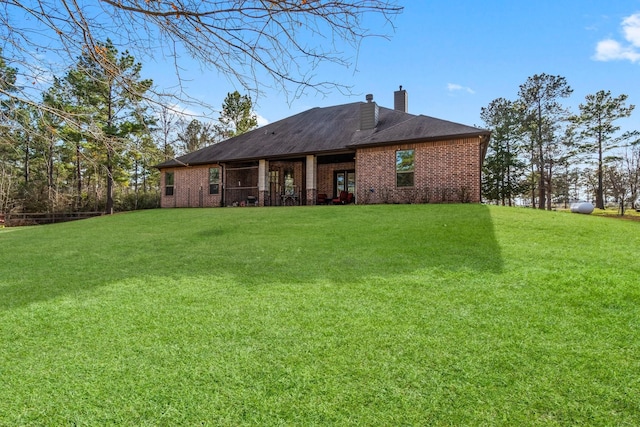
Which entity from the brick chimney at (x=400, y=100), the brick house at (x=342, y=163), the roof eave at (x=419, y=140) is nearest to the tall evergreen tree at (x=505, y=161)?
the brick chimney at (x=400, y=100)

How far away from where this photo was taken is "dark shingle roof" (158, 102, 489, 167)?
14.2m

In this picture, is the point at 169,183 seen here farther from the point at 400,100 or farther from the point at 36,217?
the point at 400,100

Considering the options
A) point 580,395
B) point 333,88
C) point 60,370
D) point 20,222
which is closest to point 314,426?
point 580,395

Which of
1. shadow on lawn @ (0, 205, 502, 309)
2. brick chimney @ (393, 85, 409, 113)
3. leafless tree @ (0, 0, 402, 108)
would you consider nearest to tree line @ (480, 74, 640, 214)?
brick chimney @ (393, 85, 409, 113)

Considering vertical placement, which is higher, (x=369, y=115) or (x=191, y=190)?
(x=369, y=115)

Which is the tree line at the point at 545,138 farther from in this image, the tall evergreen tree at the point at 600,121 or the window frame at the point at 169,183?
the window frame at the point at 169,183

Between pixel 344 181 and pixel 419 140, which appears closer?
pixel 419 140

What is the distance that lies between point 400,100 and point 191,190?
522 inches

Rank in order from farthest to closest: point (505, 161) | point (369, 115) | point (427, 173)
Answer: point (505, 161) → point (369, 115) → point (427, 173)

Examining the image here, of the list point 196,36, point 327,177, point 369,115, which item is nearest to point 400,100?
point 369,115

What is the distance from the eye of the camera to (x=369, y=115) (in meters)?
16.8

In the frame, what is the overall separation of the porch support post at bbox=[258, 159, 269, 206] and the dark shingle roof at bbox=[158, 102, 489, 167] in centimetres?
53

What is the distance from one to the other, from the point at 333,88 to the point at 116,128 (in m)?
23.1

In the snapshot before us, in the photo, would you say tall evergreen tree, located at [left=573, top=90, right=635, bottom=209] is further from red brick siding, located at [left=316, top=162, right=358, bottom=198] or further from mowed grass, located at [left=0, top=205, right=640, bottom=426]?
mowed grass, located at [left=0, top=205, right=640, bottom=426]
